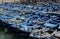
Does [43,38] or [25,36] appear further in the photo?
[25,36]

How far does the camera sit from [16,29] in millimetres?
12188

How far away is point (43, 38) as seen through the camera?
950 centimetres

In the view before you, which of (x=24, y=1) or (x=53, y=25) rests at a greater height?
(x=53, y=25)

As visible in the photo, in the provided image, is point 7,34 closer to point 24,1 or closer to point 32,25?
point 32,25

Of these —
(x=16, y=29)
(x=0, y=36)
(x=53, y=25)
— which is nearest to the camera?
(x=53, y=25)

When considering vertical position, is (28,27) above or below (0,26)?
above

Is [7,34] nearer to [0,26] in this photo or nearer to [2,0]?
[0,26]

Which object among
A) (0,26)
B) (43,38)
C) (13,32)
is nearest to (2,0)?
(0,26)

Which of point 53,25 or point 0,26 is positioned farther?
point 0,26

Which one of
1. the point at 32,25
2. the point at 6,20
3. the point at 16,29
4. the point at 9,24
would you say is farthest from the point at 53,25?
the point at 6,20

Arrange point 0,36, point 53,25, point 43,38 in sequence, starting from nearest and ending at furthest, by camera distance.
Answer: point 43,38 < point 53,25 < point 0,36

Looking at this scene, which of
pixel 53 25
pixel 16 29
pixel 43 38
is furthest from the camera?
pixel 16 29

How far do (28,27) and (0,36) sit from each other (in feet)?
8.28

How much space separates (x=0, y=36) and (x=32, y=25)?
255 centimetres
